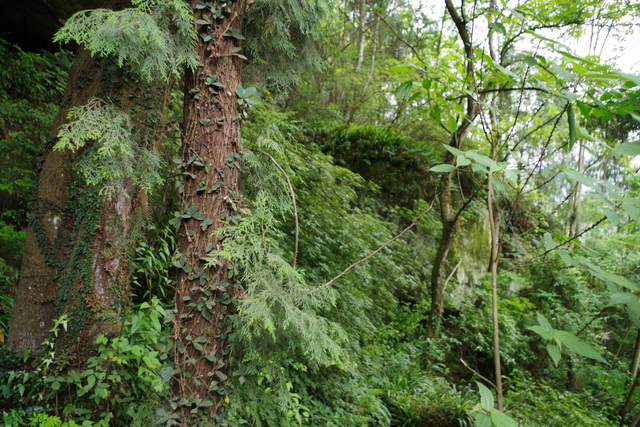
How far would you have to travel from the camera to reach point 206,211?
6.99ft

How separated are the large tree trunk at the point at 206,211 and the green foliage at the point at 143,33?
12 centimetres

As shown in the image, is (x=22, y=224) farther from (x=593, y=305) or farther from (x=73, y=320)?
(x=593, y=305)

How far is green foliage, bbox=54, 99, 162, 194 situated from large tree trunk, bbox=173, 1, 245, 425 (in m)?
0.44

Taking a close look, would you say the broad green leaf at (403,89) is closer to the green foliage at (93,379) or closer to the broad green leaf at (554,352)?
the broad green leaf at (554,352)

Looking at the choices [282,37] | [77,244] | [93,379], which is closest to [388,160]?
[282,37]

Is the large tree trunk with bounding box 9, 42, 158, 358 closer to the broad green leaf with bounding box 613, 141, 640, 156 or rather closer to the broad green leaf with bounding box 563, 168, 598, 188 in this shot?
the broad green leaf with bounding box 563, 168, 598, 188

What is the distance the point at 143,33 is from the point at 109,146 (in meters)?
0.67

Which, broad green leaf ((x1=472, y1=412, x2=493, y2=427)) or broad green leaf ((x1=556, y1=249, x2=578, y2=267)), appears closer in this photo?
broad green leaf ((x1=472, y1=412, x2=493, y2=427))

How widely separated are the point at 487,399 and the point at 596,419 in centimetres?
481

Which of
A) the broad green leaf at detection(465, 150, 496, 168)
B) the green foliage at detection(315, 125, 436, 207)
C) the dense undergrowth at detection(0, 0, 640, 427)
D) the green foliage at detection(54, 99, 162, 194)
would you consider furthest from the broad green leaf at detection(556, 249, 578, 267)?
the green foliage at detection(315, 125, 436, 207)

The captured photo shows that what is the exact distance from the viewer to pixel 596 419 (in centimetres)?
442

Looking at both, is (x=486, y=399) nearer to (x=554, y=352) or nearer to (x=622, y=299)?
(x=554, y=352)

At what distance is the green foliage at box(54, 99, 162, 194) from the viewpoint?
85.0 inches

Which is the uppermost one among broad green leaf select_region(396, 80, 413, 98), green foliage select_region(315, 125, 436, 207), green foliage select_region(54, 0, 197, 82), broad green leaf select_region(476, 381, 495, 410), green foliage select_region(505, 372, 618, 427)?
green foliage select_region(315, 125, 436, 207)
